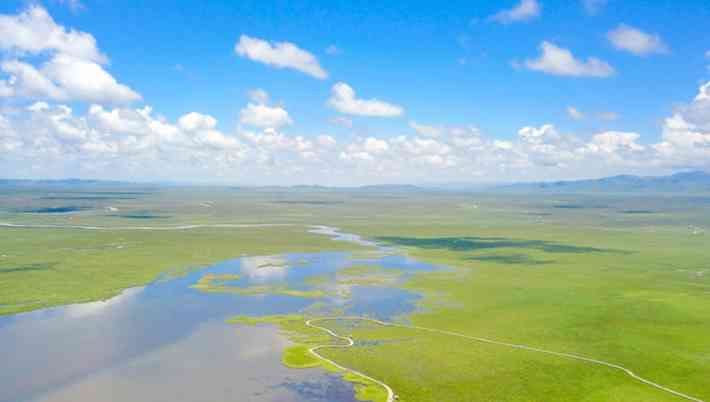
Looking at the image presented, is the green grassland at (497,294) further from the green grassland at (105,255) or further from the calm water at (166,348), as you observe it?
the calm water at (166,348)

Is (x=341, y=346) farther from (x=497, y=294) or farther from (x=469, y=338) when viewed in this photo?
(x=497, y=294)

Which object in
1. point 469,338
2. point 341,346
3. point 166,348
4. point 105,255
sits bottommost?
point 166,348

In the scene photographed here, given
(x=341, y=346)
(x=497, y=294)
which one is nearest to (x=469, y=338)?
(x=341, y=346)

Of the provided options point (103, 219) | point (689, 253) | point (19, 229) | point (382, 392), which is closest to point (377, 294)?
point (382, 392)

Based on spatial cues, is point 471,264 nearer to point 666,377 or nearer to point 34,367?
point 666,377

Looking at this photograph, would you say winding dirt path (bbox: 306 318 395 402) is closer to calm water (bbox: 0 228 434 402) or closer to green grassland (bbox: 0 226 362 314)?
calm water (bbox: 0 228 434 402)
